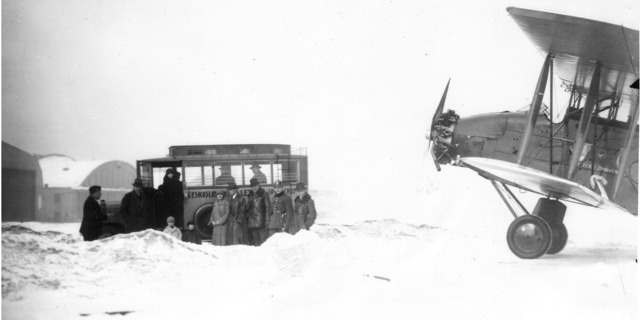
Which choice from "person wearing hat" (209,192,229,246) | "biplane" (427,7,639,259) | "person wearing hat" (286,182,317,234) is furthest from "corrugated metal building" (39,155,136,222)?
"biplane" (427,7,639,259)

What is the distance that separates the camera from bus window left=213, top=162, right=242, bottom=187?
22.7 ft

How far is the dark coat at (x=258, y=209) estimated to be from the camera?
612cm

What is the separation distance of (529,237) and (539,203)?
0.69m

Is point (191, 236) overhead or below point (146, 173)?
below

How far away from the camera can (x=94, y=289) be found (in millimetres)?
4492

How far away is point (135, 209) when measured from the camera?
20.0 ft

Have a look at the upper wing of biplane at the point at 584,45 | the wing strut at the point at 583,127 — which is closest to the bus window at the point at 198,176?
the upper wing of biplane at the point at 584,45

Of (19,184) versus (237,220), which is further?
(237,220)

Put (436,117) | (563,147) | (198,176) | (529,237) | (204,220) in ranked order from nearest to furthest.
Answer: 1. (529,237)
2. (563,147)
3. (436,117)
4. (204,220)
5. (198,176)

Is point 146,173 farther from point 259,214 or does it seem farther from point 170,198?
point 259,214

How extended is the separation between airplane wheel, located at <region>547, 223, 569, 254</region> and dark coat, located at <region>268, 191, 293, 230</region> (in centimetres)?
309

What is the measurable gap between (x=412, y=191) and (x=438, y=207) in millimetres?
579

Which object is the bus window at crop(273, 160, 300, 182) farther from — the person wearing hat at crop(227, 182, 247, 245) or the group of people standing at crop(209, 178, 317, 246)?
the person wearing hat at crop(227, 182, 247, 245)

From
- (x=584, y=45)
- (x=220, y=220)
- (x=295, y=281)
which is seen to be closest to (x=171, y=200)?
(x=220, y=220)
